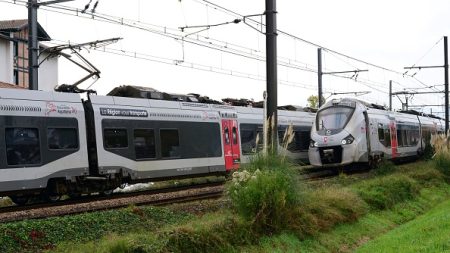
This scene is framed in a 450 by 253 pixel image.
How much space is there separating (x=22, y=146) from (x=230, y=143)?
370 inches

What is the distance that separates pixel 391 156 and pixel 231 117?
9.28 meters

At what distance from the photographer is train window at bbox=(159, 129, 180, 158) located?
1858cm

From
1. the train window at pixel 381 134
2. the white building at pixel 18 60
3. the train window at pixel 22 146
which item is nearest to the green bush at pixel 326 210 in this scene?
the train window at pixel 22 146

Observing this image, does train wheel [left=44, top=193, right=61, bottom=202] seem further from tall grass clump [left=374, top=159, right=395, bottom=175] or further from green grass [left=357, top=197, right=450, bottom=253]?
tall grass clump [left=374, top=159, right=395, bottom=175]

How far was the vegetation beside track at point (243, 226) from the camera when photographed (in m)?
8.23

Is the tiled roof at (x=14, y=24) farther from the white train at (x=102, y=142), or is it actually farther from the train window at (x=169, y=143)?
the train window at (x=169, y=143)

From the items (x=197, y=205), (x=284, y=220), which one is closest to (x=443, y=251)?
(x=284, y=220)

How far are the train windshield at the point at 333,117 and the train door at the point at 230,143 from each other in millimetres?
3659

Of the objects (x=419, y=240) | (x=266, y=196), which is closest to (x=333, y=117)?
(x=419, y=240)

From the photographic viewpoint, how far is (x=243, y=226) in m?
9.41

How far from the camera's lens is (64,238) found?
8.94 meters

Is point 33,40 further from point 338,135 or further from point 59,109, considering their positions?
point 338,135

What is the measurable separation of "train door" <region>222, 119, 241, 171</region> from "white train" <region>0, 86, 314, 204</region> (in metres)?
0.04

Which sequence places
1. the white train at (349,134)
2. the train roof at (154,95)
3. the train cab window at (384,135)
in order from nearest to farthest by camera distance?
the train roof at (154,95)
the white train at (349,134)
the train cab window at (384,135)
